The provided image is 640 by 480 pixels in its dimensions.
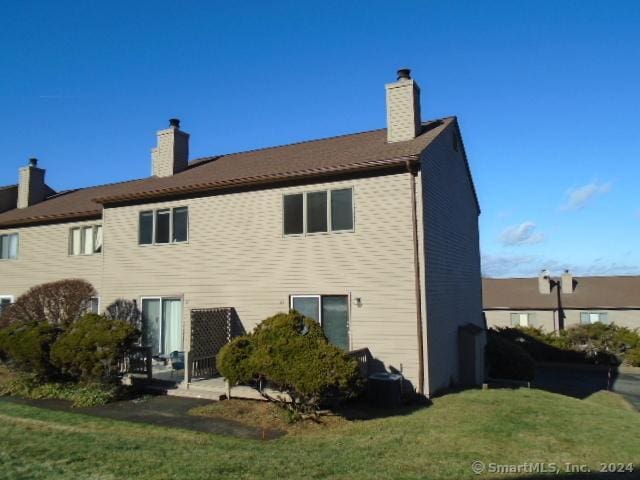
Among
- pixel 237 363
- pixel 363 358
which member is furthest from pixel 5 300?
pixel 363 358

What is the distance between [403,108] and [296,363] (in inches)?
348

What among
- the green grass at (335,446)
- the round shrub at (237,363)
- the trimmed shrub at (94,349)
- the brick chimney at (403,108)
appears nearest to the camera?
the green grass at (335,446)

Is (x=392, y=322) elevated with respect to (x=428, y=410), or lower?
elevated

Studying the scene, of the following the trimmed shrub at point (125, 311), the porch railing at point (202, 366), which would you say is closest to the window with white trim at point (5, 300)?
the trimmed shrub at point (125, 311)

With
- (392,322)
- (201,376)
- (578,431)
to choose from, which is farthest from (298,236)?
(578,431)

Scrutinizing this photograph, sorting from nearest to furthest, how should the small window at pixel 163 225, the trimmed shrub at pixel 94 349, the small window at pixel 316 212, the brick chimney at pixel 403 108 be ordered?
1. the trimmed shrub at pixel 94 349
2. the small window at pixel 316 212
3. the brick chimney at pixel 403 108
4. the small window at pixel 163 225

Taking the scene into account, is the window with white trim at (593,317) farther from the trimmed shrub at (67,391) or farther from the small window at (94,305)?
the trimmed shrub at (67,391)

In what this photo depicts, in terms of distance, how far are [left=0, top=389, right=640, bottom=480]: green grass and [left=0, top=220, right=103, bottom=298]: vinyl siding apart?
8.44 m

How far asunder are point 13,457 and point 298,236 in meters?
8.52

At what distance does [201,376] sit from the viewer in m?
13.8

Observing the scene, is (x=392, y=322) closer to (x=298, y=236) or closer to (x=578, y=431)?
(x=298, y=236)

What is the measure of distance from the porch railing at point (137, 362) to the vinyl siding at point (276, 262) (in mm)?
1519

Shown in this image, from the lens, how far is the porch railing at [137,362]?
14.1 metres

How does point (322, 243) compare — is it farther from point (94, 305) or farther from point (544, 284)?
point (544, 284)
